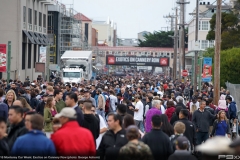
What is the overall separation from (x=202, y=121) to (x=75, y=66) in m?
39.8

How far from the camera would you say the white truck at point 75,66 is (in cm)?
5431

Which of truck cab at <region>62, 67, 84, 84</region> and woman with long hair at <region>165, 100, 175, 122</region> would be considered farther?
truck cab at <region>62, 67, 84, 84</region>

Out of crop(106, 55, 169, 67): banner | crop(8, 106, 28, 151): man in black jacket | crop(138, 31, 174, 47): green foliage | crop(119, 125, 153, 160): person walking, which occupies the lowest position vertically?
crop(119, 125, 153, 160): person walking

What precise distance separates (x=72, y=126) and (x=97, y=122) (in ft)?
13.6

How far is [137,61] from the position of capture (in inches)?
4090

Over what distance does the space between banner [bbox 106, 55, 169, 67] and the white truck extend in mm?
40463

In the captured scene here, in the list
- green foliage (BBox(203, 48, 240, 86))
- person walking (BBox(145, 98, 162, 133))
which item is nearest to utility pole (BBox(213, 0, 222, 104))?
person walking (BBox(145, 98, 162, 133))

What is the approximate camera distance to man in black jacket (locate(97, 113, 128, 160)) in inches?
413

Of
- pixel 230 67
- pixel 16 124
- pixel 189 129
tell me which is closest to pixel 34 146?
pixel 16 124

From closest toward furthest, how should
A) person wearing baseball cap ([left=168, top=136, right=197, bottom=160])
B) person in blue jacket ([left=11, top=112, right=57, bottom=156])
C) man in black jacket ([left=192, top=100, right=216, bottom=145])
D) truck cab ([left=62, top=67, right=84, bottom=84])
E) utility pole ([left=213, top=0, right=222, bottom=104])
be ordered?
person in blue jacket ([left=11, top=112, right=57, bottom=156]) → person wearing baseball cap ([left=168, top=136, right=197, bottom=160]) → man in black jacket ([left=192, top=100, right=216, bottom=145]) → utility pole ([left=213, top=0, right=222, bottom=104]) → truck cab ([left=62, top=67, right=84, bottom=84])

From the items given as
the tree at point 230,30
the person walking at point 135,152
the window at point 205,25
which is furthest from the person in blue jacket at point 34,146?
the window at point 205,25

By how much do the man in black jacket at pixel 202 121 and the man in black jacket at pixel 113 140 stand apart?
7.44 m

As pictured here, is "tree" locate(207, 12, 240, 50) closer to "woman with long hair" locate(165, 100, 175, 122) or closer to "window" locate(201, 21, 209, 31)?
"woman with long hair" locate(165, 100, 175, 122)

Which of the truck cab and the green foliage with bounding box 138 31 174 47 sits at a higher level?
the green foliage with bounding box 138 31 174 47
